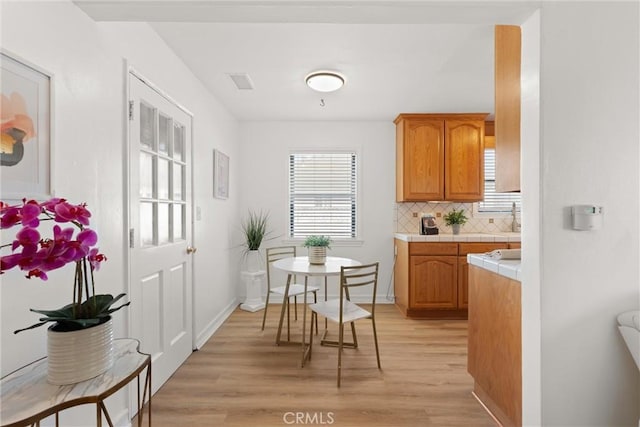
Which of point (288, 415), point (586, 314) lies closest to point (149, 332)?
point (288, 415)

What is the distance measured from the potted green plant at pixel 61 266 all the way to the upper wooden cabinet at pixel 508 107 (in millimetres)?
1973

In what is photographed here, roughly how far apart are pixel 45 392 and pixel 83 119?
113 centimetres

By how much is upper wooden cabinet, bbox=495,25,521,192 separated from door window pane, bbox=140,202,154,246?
2.20 m

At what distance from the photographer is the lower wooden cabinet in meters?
3.65

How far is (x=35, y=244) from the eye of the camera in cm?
92

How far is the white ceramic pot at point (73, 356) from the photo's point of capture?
39.4 inches

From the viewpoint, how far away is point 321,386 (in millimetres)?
2213

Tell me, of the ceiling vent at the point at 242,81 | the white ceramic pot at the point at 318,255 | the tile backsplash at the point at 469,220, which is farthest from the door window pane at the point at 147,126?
the tile backsplash at the point at 469,220

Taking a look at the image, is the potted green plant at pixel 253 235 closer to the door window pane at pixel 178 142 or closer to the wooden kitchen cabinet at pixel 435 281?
the door window pane at pixel 178 142

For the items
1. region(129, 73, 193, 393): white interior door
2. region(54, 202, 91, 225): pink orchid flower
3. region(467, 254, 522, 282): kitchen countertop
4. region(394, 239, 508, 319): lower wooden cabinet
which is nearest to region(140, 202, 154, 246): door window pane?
region(129, 73, 193, 393): white interior door

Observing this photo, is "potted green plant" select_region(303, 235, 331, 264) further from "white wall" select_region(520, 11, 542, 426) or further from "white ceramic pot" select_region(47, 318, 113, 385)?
"white ceramic pot" select_region(47, 318, 113, 385)

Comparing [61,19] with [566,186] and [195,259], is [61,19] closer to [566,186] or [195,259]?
[195,259]

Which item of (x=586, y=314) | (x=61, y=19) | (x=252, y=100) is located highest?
(x=252, y=100)

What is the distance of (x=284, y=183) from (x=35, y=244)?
3.45 metres
